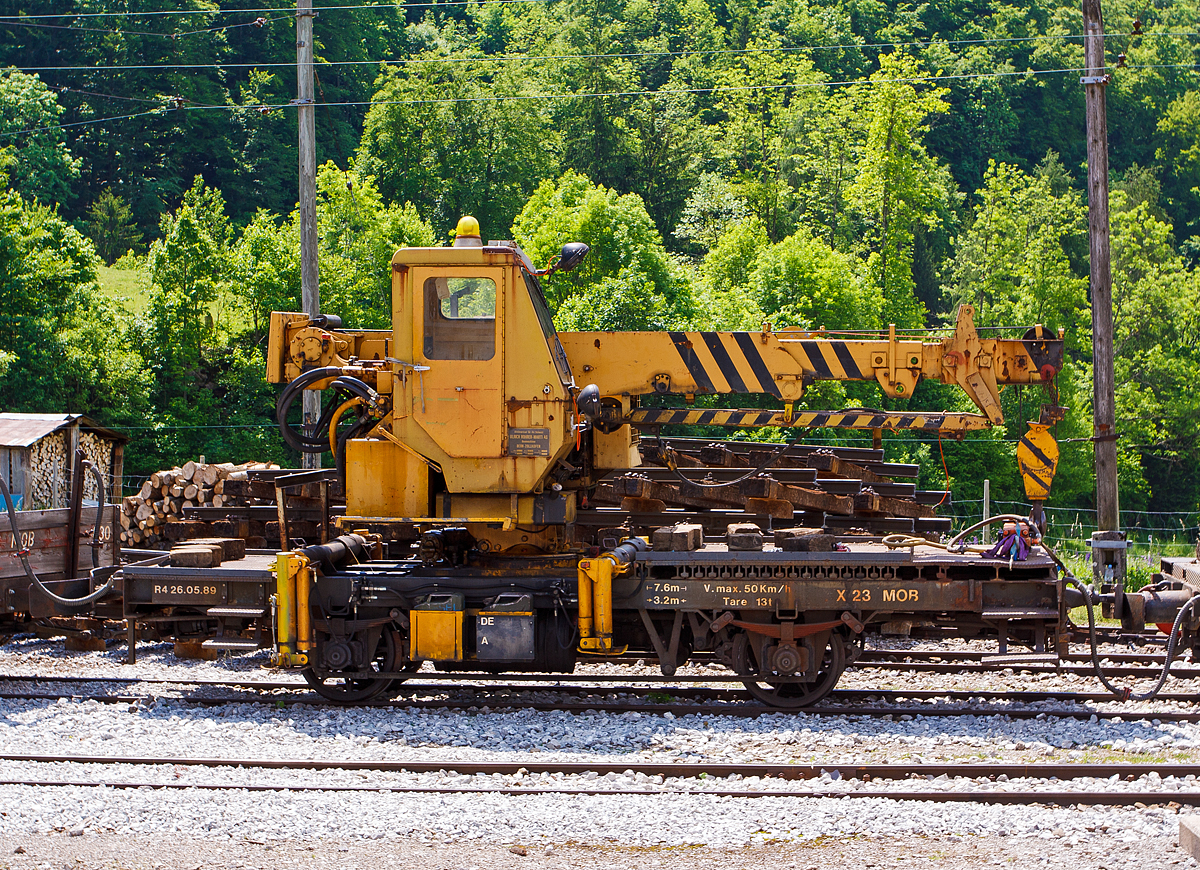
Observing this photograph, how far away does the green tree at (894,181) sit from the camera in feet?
137

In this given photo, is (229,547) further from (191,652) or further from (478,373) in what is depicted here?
(478,373)

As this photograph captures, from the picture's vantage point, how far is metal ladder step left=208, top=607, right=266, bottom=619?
409 inches

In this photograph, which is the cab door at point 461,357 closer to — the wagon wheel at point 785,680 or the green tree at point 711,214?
the wagon wheel at point 785,680

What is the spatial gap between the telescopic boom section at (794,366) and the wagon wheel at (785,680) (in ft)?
6.42


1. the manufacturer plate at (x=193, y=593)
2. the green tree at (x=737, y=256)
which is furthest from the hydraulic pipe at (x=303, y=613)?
the green tree at (x=737, y=256)

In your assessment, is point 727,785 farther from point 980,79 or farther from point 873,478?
point 980,79

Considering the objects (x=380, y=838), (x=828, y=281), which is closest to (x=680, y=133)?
(x=828, y=281)

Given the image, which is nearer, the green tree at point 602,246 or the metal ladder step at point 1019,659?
the metal ladder step at point 1019,659

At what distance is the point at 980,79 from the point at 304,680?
6542cm

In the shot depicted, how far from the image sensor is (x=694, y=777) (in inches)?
322

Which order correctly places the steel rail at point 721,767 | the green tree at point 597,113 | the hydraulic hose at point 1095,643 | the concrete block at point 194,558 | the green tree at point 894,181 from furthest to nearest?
the green tree at point 597,113 → the green tree at point 894,181 → the concrete block at point 194,558 → the hydraulic hose at point 1095,643 → the steel rail at point 721,767

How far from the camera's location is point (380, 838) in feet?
23.0

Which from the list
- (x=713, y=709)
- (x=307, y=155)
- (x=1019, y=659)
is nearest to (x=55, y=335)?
(x=307, y=155)

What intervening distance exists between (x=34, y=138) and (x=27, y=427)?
4899cm
